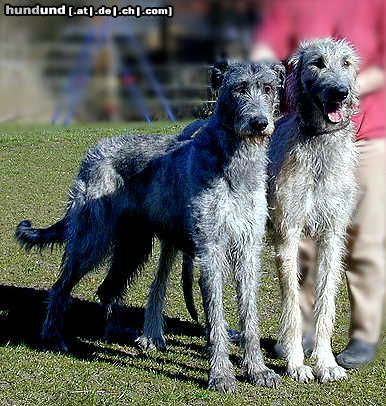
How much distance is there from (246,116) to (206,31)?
377 centimetres

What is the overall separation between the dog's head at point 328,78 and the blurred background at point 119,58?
0.47 meters

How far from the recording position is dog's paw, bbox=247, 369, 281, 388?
478 centimetres

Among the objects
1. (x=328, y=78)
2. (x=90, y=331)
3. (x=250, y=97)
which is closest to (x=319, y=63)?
(x=328, y=78)

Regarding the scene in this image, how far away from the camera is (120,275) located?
227 inches

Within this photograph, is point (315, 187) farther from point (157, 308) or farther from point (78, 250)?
point (78, 250)

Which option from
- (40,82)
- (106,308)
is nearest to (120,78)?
(40,82)

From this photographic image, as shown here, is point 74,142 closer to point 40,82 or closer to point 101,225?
point 40,82

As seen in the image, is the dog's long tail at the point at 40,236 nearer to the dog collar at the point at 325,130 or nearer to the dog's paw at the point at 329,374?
the dog collar at the point at 325,130

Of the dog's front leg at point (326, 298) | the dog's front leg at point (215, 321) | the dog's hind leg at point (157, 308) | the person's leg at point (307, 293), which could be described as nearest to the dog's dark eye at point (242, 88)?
the dog's front leg at point (215, 321)

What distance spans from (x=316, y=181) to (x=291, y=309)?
88 cm

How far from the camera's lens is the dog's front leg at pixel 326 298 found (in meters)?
4.95

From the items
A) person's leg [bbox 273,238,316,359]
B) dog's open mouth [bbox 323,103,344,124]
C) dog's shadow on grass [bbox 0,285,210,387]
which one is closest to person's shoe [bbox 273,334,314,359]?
person's leg [bbox 273,238,316,359]

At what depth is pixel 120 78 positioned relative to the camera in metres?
20.3

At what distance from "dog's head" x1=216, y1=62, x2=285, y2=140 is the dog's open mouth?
0.31 m
